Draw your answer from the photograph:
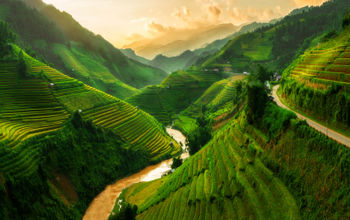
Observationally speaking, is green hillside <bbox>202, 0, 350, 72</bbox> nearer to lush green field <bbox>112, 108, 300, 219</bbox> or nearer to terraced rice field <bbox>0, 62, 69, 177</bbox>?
terraced rice field <bbox>0, 62, 69, 177</bbox>

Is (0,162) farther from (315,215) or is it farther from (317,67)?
(317,67)

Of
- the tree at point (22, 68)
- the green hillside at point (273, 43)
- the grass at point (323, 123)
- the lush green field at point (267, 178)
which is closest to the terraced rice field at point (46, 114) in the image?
the tree at point (22, 68)

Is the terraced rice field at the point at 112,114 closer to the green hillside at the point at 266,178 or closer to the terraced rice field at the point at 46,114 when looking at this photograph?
the terraced rice field at the point at 46,114

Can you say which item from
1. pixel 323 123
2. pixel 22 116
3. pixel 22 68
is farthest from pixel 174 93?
pixel 323 123

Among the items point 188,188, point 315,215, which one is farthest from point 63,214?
point 315,215

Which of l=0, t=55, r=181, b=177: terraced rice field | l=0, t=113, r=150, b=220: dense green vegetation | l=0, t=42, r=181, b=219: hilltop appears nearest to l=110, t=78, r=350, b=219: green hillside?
l=0, t=113, r=150, b=220: dense green vegetation

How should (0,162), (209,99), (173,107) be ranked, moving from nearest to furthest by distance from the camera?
(0,162)
(209,99)
(173,107)
